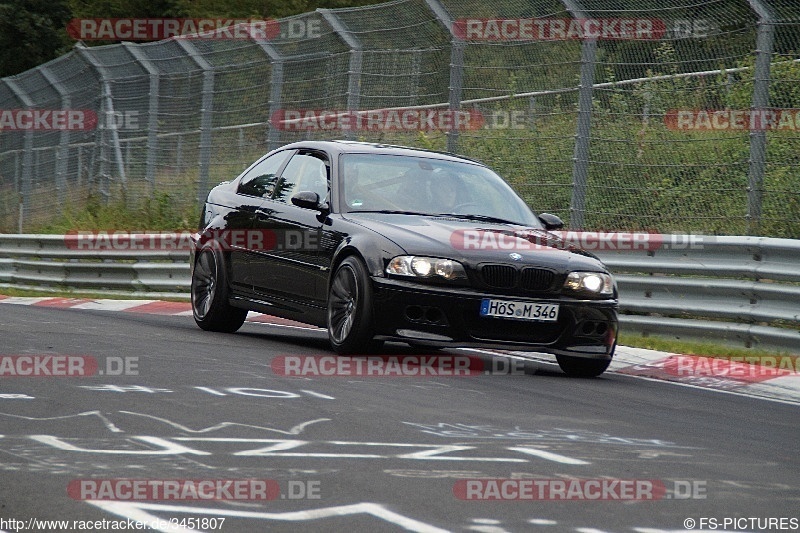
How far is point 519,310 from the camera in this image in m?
9.26

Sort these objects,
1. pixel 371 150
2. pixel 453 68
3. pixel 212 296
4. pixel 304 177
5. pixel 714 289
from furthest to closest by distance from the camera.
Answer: pixel 453 68, pixel 212 296, pixel 714 289, pixel 304 177, pixel 371 150

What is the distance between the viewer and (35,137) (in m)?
27.2

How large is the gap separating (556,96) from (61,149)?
1416 cm

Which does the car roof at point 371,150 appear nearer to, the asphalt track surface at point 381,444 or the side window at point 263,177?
the side window at point 263,177

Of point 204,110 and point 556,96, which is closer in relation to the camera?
point 556,96

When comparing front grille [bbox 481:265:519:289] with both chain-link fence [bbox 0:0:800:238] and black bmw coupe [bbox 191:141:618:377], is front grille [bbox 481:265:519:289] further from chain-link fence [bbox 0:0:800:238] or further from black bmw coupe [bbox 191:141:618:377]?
chain-link fence [bbox 0:0:800:238]

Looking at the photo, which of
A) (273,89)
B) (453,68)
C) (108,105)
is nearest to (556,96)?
(453,68)

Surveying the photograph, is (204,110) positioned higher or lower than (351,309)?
higher

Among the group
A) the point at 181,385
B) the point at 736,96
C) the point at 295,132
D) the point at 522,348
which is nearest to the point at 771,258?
the point at 736,96

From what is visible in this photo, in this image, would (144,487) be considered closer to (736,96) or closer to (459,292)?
(459,292)

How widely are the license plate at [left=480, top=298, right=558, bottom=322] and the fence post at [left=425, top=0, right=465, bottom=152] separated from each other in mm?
5920

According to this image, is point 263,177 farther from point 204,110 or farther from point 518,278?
point 204,110

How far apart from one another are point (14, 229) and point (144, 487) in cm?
2393

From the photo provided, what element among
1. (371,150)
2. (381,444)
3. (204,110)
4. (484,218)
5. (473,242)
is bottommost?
(381,444)
